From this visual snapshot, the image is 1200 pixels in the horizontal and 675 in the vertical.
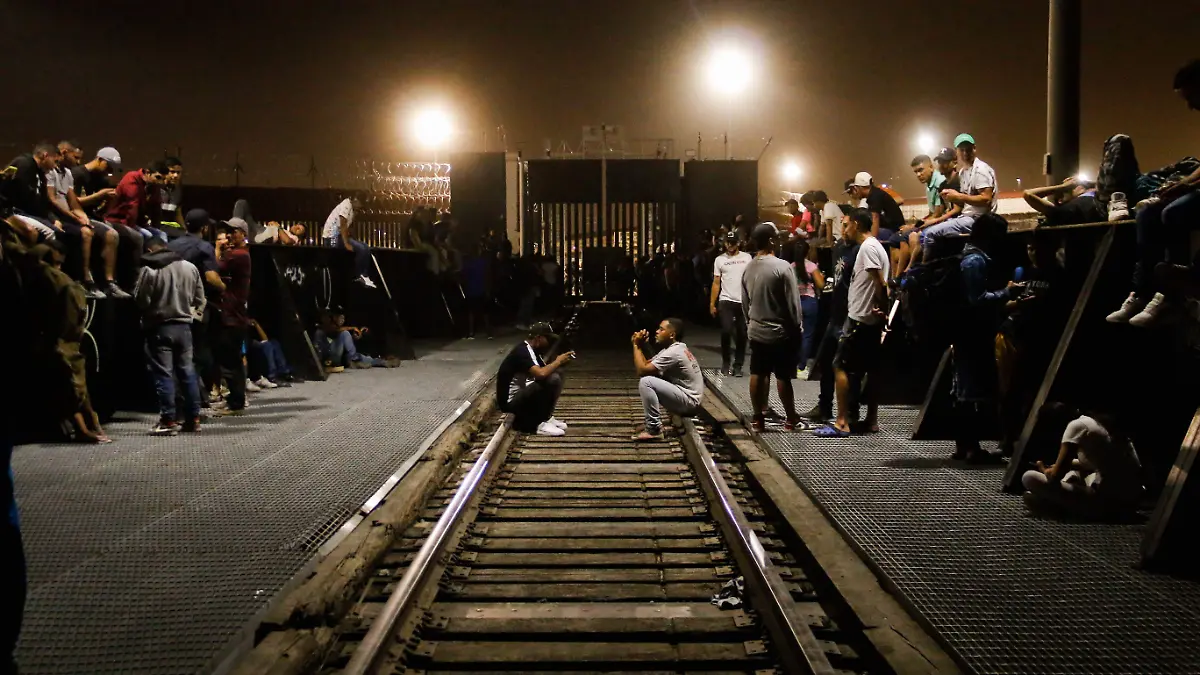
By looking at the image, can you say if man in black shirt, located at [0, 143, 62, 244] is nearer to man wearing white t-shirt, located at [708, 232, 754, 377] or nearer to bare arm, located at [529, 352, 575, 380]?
bare arm, located at [529, 352, 575, 380]

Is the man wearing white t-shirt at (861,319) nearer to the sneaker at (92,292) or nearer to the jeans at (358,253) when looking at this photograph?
the sneaker at (92,292)

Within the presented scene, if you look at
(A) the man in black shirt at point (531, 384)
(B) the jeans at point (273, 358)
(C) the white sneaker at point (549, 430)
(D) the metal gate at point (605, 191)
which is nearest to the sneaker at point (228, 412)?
(B) the jeans at point (273, 358)

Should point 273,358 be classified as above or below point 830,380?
below

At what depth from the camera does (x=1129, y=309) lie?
5.74 meters

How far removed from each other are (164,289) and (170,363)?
0.70 metres

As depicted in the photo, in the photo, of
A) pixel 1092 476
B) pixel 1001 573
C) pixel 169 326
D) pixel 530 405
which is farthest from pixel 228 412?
pixel 1092 476

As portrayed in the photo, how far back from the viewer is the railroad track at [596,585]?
13.8 feet

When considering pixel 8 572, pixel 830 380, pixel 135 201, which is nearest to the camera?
pixel 8 572

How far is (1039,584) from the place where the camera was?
15.8ft

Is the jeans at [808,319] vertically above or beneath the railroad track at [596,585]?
above

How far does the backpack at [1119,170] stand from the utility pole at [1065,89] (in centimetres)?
220

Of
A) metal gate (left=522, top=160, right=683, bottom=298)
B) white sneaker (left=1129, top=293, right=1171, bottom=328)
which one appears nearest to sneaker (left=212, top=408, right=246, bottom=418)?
white sneaker (left=1129, top=293, right=1171, bottom=328)

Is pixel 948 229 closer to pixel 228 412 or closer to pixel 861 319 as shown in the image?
pixel 861 319

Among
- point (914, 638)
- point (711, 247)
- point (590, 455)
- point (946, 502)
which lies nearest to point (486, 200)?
point (711, 247)
